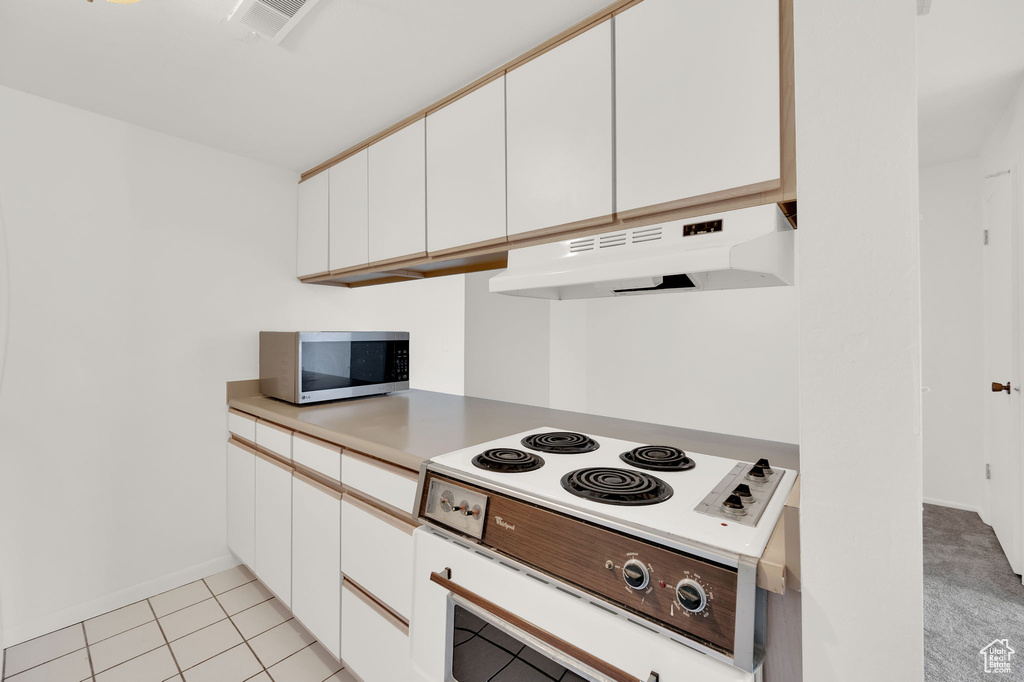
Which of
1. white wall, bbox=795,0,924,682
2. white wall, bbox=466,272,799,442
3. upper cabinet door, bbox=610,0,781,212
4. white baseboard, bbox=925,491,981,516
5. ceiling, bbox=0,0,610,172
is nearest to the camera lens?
white wall, bbox=795,0,924,682

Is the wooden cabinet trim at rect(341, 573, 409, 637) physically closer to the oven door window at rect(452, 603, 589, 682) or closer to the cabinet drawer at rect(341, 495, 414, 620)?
the cabinet drawer at rect(341, 495, 414, 620)

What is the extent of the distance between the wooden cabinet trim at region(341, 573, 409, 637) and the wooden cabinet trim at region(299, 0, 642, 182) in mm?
1830

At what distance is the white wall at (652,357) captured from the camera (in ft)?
6.66

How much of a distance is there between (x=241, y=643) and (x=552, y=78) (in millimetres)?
2470

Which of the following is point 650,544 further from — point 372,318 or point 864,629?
point 372,318

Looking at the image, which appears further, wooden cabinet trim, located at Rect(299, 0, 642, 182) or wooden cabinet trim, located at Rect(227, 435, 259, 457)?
wooden cabinet trim, located at Rect(227, 435, 259, 457)

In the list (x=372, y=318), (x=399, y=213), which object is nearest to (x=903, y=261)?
(x=399, y=213)

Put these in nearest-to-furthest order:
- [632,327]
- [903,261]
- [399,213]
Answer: [903,261] → [399,213] → [632,327]

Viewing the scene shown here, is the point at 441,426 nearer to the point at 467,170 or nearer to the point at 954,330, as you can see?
the point at 467,170

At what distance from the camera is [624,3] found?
122 centimetres

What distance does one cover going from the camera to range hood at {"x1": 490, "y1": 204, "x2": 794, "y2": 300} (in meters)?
1.02

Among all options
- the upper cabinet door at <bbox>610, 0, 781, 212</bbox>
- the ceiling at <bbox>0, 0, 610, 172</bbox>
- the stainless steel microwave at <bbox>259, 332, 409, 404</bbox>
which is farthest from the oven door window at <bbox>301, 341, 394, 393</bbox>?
the upper cabinet door at <bbox>610, 0, 781, 212</bbox>

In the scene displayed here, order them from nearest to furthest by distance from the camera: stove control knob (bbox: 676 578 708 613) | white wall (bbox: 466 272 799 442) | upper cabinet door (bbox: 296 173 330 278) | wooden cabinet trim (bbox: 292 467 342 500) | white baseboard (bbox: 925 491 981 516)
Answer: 1. stove control knob (bbox: 676 578 708 613)
2. wooden cabinet trim (bbox: 292 467 342 500)
3. white wall (bbox: 466 272 799 442)
4. upper cabinet door (bbox: 296 173 330 278)
5. white baseboard (bbox: 925 491 981 516)

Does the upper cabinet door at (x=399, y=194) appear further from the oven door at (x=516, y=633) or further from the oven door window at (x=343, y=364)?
the oven door at (x=516, y=633)
